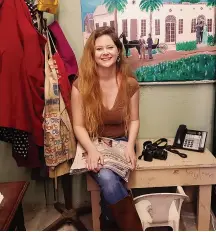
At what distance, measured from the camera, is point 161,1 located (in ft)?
6.61

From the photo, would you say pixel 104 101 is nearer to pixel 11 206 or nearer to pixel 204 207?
pixel 11 206

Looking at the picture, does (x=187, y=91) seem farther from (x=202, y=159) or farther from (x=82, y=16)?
(x=82, y=16)

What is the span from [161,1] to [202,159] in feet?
3.33

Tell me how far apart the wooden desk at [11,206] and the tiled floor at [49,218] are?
0.52 metres

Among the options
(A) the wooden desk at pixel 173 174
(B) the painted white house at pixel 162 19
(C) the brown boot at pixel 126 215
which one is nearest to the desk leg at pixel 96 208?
(A) the wooden desk at pixel 173 174

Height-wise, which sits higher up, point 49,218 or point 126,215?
point 126,215

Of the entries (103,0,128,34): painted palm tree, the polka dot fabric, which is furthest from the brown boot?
(103,0,128,34): painted palm tree

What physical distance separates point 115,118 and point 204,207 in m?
0.78

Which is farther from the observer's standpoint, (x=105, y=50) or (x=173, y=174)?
(x=173, y=174)

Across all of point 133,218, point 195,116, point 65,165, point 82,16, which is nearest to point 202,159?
point 195,116

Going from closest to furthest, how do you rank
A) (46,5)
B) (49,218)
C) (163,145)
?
(46,5) → (163,145) → (49,218)

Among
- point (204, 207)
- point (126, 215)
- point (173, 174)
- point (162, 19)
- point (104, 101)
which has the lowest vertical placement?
point (204, 207)

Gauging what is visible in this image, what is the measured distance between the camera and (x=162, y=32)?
2.06m

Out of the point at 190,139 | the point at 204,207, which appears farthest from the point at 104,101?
the point at 204,207
